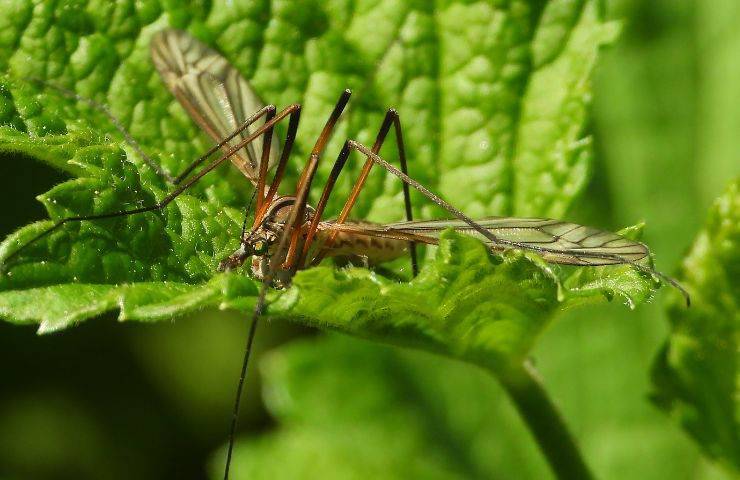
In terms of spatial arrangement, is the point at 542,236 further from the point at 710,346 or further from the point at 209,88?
the point at 209,88

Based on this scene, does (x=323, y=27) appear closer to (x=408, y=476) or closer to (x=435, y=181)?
(x=435, y=181)

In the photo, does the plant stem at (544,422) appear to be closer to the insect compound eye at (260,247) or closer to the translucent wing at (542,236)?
the translucent wing at (542,236)

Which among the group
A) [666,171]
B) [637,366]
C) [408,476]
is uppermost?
[666,171]

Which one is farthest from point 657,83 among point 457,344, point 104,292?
point 104,292

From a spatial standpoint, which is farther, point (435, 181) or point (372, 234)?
point (435, 181)

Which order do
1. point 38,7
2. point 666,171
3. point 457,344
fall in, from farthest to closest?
point 666,171 < point 38,7 < point 457,344

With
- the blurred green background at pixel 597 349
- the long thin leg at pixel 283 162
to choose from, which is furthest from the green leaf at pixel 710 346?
the long thin leg at pixel 283 162

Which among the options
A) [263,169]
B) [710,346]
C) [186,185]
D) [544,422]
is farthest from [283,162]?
[710,346]

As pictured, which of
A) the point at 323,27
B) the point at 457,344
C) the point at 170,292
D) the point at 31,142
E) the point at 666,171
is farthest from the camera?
the point at 666,171
